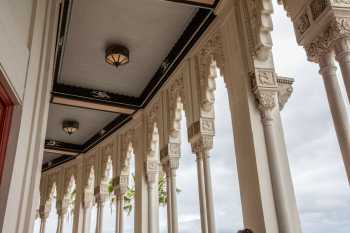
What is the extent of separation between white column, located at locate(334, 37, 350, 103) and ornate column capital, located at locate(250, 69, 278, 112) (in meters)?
1.29

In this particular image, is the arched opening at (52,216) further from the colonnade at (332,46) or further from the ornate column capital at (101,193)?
the colonnade at (332,46)

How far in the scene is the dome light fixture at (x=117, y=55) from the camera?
6.54 meters

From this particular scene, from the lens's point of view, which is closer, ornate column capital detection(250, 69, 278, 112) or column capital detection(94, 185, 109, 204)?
ornate column capital detection(250, 69, 278, 112)

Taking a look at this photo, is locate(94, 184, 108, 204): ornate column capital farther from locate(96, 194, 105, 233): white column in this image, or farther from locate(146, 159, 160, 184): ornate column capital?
locate(146, 159, 160, 184): ornate column capital

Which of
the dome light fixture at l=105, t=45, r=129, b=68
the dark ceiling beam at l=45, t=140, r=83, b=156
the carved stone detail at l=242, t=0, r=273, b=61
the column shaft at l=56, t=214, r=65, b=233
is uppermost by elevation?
the dome light fixture at l=105, t=45, r=129, b=68

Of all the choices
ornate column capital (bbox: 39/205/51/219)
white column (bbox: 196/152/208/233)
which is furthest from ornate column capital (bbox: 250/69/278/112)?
ornate column capital (bbox: 39/205/51/219)

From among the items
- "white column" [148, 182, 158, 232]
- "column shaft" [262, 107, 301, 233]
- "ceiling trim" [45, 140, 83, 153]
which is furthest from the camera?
"ceiling trim" [45, 140, 83, 153]

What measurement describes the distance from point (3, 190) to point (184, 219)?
578 cm

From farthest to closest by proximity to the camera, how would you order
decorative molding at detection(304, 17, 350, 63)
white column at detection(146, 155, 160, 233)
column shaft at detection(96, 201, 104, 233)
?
column shaft at detection(96, 201, 104, 233)
white column at detection(146, 155, 160, 233)
decorative molding at detection(304, 17, 350, 63)

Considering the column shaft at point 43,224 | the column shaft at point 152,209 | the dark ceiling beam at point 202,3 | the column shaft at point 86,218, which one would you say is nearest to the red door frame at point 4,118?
the dark ceiling beam at point 202,3

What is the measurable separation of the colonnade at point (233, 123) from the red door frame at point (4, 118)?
239cm

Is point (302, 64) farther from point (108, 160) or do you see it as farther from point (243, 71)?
point (108, 160)

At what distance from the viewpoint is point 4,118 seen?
5.88 feet

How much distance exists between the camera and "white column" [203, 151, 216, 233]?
5.27 m
